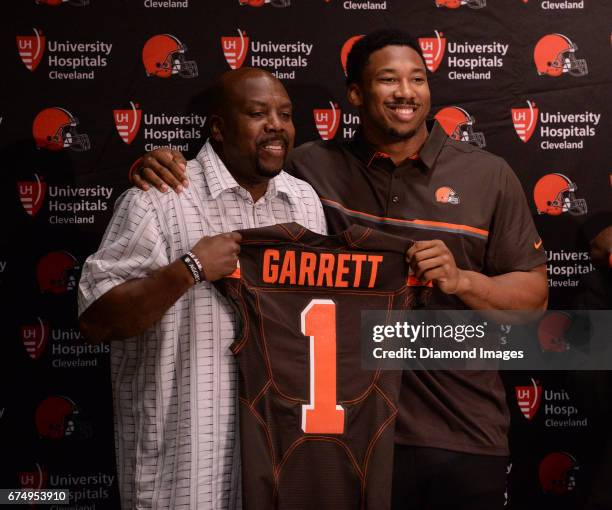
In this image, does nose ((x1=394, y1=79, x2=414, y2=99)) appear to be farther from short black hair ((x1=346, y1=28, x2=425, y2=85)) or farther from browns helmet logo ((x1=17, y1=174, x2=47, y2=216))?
browns helmet logo ((x1=17, y1=174, x2=47, y2=216))

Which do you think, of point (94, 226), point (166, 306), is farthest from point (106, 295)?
point (94, 226)

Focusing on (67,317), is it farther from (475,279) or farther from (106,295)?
(475,279)

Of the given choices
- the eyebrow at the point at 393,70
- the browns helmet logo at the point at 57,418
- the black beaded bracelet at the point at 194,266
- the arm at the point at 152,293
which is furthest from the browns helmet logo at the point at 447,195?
the browns helmet logo at the point at 57,418

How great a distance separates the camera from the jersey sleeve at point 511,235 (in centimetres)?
243

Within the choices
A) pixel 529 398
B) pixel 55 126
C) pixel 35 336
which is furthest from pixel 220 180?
pixel 529 398

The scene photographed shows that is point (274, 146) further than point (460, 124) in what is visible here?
No

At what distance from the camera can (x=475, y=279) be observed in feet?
7.32

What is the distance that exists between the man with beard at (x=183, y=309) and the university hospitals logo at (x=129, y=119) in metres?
0.81

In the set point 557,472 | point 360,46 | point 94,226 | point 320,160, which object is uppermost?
point 360,46

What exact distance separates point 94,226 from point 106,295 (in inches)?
41.6

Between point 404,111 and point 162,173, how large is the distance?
2.77 feet

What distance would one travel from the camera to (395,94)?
95.3 inches

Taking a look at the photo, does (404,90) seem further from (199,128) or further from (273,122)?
(199,128)

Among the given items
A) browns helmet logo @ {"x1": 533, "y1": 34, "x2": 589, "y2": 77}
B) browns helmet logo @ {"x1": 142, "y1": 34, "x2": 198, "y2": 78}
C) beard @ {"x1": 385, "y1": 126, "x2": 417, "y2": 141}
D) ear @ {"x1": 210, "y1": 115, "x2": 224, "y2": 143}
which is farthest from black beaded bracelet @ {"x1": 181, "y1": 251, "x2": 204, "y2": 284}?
browns helmet logo @ {"x1": 533, "y1": 34, "x2": 589, "y2": 77}
